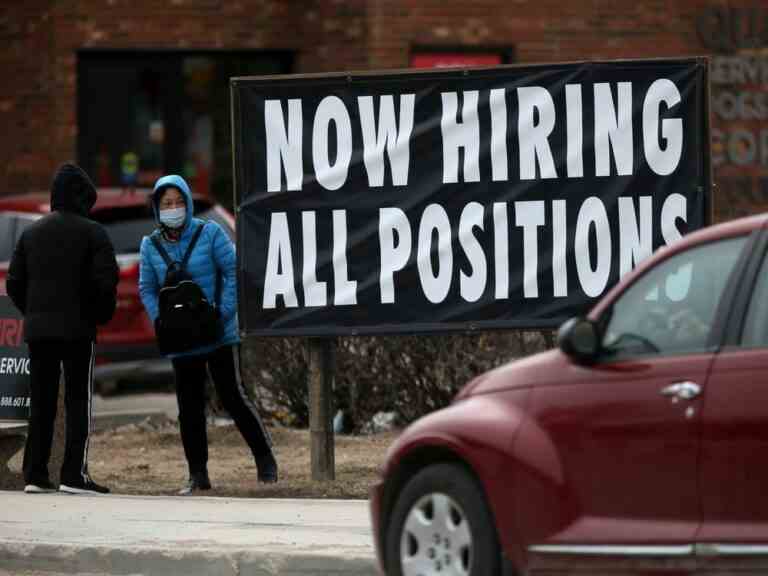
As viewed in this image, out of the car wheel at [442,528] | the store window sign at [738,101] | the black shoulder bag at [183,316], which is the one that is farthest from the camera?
the store window sign at [738,101]

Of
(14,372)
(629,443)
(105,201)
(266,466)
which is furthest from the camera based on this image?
(105,201)

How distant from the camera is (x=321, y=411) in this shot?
1173 centimetres

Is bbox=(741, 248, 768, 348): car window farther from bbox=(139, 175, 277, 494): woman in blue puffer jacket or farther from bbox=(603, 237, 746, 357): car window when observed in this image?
bbox=(139, 175, 277, 494): woman in blue puffer jacket

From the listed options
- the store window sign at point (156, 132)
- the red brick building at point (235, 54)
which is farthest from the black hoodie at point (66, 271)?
the store window sign at point (156, 132)

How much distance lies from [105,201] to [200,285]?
5.13 meters

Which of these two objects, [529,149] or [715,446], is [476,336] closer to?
[529,149]

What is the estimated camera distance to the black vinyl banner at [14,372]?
12297mm

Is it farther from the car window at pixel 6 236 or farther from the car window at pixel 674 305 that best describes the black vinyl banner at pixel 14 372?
the car window at pixel 674 305

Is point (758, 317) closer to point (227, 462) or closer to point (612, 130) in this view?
point (612, 130)

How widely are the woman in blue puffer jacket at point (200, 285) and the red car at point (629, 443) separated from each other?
3.84 m

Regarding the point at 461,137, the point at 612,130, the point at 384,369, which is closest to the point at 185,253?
the point at 461,137

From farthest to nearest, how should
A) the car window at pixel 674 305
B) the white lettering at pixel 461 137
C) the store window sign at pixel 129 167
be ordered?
the store window sign at pixel 129 167, the white lettering at pixel 461 137, the car window at pixel 674 305

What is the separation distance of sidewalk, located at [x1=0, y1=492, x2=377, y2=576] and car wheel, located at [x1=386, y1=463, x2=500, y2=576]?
3.70ft

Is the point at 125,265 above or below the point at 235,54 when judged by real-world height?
below
